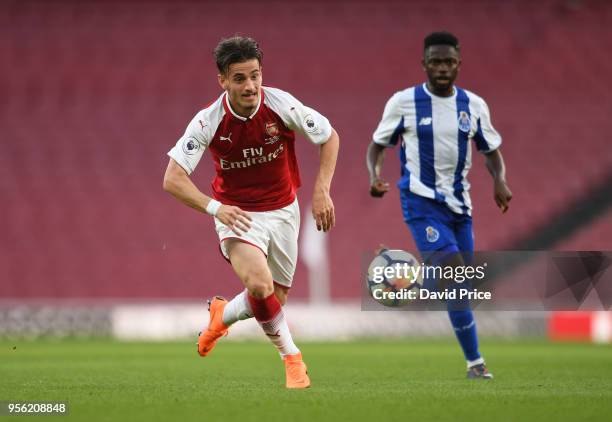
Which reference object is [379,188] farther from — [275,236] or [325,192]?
[325,192]

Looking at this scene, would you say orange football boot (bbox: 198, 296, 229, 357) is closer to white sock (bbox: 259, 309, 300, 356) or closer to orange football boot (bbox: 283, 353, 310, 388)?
white sock (bbox: 259, 309, 300, 356)

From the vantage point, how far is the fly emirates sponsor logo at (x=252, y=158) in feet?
23.0

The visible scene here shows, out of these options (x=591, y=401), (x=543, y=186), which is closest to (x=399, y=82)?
(x=543, y=186)

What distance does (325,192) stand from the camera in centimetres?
668

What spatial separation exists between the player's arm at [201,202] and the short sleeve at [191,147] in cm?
4

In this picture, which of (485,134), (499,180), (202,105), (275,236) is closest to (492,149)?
(485,134)

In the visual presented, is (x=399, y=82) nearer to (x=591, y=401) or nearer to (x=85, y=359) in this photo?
(x=85, y=359)

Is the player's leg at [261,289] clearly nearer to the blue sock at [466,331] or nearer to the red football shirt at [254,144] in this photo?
the red football shirt at [254,144]

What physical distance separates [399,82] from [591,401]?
610 inches

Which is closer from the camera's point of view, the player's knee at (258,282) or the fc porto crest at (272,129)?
the player's knee at (258,282)

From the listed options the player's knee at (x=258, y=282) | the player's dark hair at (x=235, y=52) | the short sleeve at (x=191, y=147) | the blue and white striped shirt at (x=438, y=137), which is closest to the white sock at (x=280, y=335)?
the player's knee at (x=258, y=282)

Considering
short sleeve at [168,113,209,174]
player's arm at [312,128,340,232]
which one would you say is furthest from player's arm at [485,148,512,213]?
short sleeve at [168,113,209,174]

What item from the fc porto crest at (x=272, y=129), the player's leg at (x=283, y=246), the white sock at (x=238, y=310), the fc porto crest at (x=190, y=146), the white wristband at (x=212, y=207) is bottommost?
the white sock at (x=238, y=310)

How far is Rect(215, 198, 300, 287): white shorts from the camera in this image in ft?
22.9
